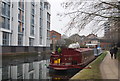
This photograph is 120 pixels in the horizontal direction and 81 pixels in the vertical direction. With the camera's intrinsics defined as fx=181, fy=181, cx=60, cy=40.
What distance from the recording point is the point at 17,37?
42938 millimetres

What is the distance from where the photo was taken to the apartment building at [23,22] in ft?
126

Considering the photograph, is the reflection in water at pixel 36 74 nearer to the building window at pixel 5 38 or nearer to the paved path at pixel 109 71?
the paved path at pixel 109 71

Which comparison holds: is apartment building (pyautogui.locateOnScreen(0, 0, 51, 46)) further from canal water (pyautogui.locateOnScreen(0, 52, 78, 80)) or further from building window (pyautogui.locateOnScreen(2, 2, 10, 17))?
canal water (pyautogui.locateOnScreen(0, 52, 78, 80))

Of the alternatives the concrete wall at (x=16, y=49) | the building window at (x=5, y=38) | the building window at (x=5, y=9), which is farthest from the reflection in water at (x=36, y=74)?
the building window at (x=5, y=9)

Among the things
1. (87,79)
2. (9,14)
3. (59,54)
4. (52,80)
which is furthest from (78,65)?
(9,14)

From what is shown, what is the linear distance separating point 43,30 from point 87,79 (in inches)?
2225

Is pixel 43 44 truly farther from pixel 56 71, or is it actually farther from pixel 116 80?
pixel 116 80

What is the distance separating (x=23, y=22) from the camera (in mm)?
48188

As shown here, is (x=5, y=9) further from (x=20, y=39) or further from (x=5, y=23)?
(x=20, y=39)

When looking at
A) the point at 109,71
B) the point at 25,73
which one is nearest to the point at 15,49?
the point at 25,73

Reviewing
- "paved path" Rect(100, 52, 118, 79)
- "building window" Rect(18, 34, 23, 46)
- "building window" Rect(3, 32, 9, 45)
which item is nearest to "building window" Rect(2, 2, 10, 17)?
"building window" Rect(3, 32, 9, 45)

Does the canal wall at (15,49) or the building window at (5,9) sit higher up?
the building window at (5,9)

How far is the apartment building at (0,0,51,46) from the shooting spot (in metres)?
38.5

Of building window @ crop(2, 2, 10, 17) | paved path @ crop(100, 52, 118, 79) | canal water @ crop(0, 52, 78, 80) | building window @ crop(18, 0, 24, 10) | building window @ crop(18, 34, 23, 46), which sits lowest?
Result: canal water @ crop(0, 52, 78, 80)
